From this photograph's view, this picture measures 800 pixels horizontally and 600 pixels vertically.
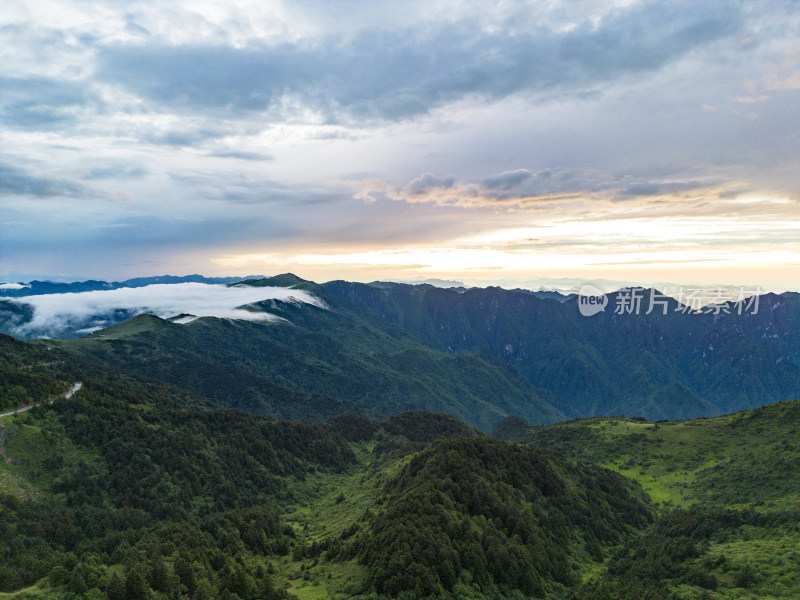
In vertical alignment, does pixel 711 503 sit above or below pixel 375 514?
below

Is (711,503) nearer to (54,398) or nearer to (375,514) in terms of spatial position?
(375,514)

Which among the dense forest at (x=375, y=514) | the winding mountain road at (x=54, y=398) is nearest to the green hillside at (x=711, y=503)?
the dense forest at (x=375, y=514)

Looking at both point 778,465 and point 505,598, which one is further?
point 778,465

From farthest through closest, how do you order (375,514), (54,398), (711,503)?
(54,398), (711,503), (375,514)

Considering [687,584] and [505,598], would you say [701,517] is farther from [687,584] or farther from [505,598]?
[505,598]

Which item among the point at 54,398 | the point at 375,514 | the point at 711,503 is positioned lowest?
the point at 711,503

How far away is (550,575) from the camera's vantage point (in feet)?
248

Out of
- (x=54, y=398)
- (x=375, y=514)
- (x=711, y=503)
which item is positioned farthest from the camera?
(x=54, y=398)

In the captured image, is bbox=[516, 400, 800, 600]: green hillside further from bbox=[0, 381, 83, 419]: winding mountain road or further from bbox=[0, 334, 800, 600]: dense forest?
bbox=[0, 381, 83, 419]: winding mountain road

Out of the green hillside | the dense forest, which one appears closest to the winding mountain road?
the dense forest

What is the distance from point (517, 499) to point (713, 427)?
135353 millimetres

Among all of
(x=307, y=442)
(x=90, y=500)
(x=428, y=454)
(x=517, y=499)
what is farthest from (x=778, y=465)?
(x=90, y=500)

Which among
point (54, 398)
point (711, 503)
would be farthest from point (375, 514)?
point (54, 398)

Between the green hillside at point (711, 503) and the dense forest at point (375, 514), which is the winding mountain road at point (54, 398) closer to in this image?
the dense forest at point (375, 514)
